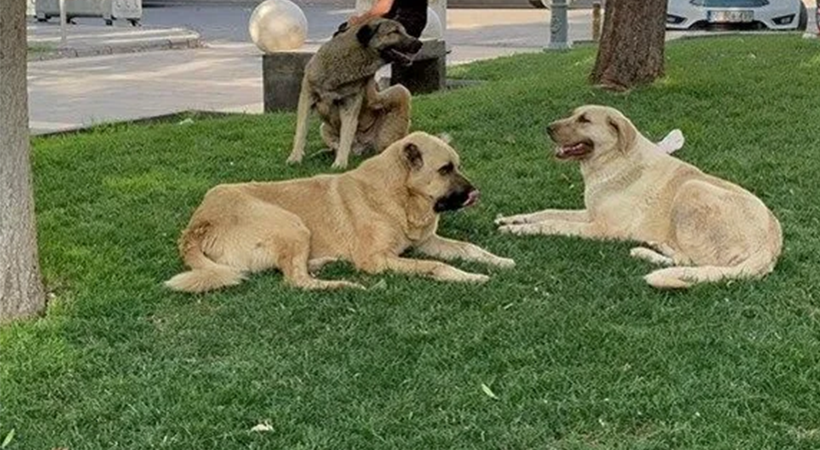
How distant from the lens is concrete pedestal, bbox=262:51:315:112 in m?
11.3

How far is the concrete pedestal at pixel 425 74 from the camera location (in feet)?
39.7

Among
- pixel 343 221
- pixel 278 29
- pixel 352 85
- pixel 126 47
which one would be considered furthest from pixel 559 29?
pixel 343 221

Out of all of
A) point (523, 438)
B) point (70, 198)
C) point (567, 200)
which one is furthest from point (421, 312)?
point (70, 198)

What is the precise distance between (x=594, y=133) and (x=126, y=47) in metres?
16.7

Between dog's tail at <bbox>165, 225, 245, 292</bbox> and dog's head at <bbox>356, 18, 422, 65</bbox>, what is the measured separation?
314cm

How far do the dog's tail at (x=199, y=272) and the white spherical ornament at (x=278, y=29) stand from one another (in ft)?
22.1

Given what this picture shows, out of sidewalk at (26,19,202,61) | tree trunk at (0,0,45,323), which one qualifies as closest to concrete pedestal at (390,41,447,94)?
tree trunk at (0,0,45,323)

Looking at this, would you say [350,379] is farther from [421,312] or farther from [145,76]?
[145,76]

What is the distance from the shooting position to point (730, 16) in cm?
1898

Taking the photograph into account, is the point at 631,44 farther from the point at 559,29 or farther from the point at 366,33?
the point at 559,29

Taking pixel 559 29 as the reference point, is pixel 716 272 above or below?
below

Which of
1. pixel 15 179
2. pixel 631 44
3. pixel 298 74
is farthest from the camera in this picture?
pixel 298 74

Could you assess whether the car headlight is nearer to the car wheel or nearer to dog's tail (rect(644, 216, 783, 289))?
the car wheel

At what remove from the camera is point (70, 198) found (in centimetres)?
720
